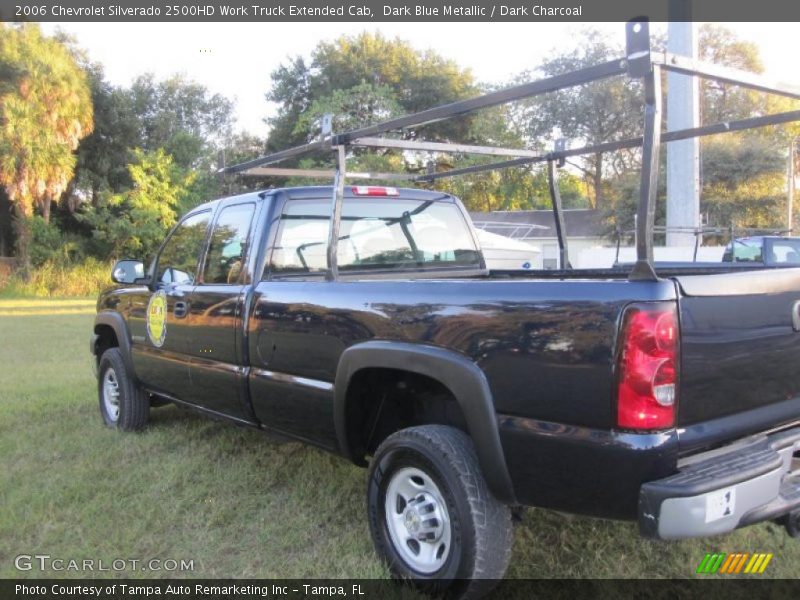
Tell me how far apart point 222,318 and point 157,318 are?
42.1 inches

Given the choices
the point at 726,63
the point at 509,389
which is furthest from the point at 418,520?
the point at 726,63

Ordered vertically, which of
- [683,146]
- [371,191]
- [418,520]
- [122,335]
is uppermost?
[683,146]

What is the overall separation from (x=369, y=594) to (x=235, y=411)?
161 centimetres

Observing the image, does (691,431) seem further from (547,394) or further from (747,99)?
(747,99)

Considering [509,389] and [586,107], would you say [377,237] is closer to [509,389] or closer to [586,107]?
[509,389]

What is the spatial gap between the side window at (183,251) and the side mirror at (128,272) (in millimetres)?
164

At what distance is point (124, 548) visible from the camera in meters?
3.48

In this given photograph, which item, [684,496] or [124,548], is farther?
[124,548]

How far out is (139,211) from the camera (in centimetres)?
2912

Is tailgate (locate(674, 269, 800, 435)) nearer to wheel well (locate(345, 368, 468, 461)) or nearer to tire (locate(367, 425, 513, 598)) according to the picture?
tire (locate(367, 425, 513, 598))

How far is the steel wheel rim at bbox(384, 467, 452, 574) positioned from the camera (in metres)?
2.88
